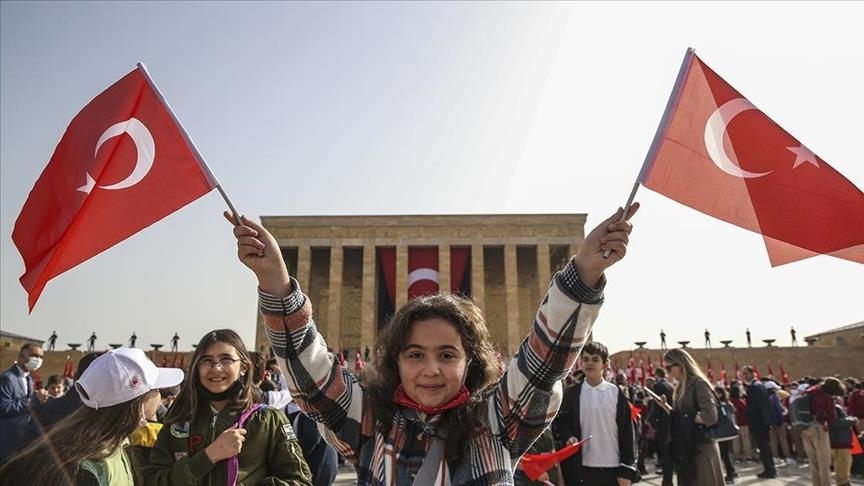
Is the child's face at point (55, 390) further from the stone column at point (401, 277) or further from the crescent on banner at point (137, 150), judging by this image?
the stone column at point (401, 277)

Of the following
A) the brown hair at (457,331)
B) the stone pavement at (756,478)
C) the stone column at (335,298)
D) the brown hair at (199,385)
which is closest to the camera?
the brown hair at (457,331)

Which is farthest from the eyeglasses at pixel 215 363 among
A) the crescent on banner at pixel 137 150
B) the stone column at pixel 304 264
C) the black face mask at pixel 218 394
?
the stone column at pixel 304 264

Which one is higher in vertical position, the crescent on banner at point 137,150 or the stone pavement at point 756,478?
the crescent on banner at point 137,150

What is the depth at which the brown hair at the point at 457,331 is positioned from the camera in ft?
5.91

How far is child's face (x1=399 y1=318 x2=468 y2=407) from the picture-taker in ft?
5.49

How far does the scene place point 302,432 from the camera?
449 centimetres

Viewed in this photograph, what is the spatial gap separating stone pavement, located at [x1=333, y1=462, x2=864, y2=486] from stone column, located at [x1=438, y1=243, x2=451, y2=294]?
59.6 ft

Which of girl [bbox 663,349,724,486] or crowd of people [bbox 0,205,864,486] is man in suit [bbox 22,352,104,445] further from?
girl [bbox 663,349,724,486]

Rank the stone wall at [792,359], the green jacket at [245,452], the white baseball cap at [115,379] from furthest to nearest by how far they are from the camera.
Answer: the stone wall at [792,359]
the green jacket at [245,452]
the white baseball cap at [115,379]

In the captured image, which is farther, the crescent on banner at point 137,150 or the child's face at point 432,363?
the crescent on banner at point 137,150

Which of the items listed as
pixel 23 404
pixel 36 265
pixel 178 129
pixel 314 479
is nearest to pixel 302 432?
pixel 314 479

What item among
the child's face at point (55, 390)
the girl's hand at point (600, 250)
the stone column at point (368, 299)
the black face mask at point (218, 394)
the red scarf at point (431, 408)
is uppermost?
the stone column at point (368, 299)

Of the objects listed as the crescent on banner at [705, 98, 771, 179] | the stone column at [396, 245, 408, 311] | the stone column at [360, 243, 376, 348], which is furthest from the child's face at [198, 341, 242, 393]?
the stone column at [396, 245, 408, 311]

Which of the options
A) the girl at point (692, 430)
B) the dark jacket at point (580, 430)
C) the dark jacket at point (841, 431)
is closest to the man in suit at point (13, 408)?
the dark jacket at point (580, 430)
